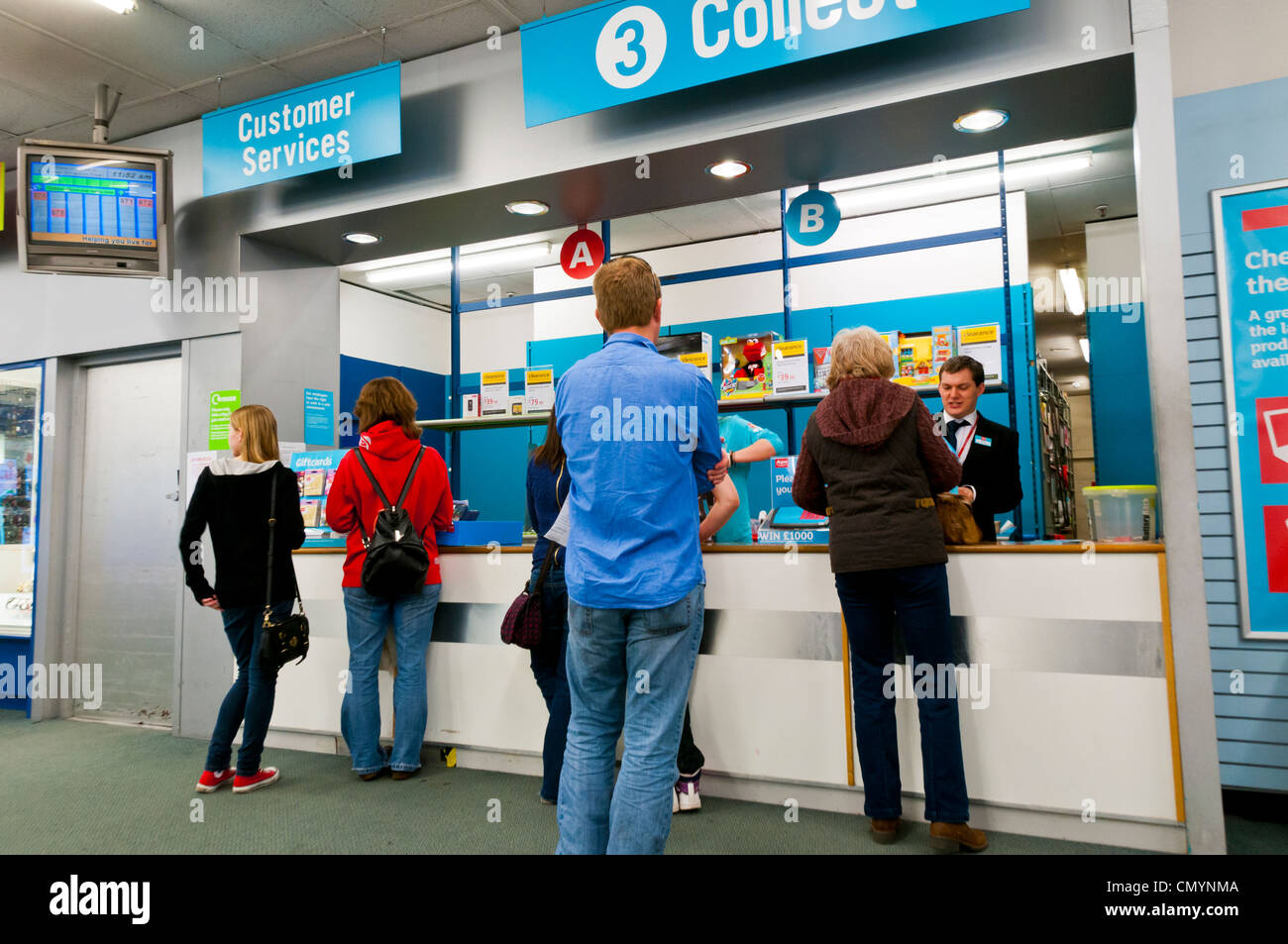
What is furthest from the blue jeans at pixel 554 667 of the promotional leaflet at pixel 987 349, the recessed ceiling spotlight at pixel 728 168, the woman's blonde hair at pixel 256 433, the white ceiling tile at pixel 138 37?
the white ceiling tile at pixel 138 37

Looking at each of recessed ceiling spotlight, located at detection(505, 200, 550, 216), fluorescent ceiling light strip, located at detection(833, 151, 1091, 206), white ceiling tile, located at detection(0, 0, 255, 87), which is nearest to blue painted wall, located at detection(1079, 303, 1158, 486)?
fluorescent ceiling light strip, located at detection(833, 151, 1091, 206)

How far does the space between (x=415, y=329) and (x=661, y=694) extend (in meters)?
9.50

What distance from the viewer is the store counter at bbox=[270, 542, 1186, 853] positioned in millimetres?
2695

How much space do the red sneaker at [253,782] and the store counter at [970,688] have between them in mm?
719

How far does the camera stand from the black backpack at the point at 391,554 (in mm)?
3387

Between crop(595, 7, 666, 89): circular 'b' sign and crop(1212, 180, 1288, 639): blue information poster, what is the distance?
2.26m

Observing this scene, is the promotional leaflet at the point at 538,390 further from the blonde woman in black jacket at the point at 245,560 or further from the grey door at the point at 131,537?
the grey door at the point at 131,537

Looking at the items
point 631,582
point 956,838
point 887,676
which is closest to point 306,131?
point 631,582

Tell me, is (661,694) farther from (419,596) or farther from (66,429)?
(66,429)

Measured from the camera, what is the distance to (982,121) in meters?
3.28

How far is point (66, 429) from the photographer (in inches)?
209

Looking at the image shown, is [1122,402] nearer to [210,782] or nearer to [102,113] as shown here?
[210,782]

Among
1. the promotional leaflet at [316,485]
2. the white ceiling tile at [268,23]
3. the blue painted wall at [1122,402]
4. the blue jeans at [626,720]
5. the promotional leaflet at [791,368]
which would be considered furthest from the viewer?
the blue painted wall at [1122,402]
